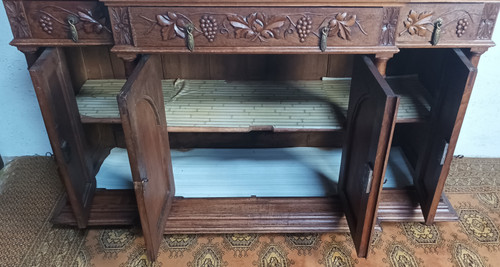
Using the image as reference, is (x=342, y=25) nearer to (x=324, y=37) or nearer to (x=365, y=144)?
(x=324, y=37)

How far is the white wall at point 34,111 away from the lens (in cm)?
162

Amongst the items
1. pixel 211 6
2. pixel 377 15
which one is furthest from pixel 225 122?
pixel 377 15

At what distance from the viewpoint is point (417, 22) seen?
1.17m

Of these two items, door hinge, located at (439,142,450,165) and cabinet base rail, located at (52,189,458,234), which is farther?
cabinet base rail, located at (52,189,458,234)

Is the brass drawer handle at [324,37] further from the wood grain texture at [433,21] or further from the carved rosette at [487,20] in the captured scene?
the carved rosette at [487,20]

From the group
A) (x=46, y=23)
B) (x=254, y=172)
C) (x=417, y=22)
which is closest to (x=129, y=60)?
(x=46, y=23)

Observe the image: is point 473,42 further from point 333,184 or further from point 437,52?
point 333,184

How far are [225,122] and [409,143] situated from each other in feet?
2.59

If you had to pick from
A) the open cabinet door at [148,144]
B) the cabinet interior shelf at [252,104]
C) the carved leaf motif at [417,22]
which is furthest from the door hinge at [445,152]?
the open cabinet door at [148,144]

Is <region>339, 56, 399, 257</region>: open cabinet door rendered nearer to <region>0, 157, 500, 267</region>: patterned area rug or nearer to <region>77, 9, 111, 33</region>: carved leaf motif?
<region>0, 157, 500, 267</region>: patterned area rug

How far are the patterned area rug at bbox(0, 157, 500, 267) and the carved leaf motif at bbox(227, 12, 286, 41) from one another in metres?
0.72

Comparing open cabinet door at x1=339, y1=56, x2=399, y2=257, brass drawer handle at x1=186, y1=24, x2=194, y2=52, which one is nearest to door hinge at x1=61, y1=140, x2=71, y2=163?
brass drawer handle at x1=186, y1=24, x2=194, y2=52

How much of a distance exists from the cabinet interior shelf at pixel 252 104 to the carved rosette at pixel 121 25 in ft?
1.08

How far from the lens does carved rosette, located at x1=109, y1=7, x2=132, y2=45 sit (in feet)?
3.67
